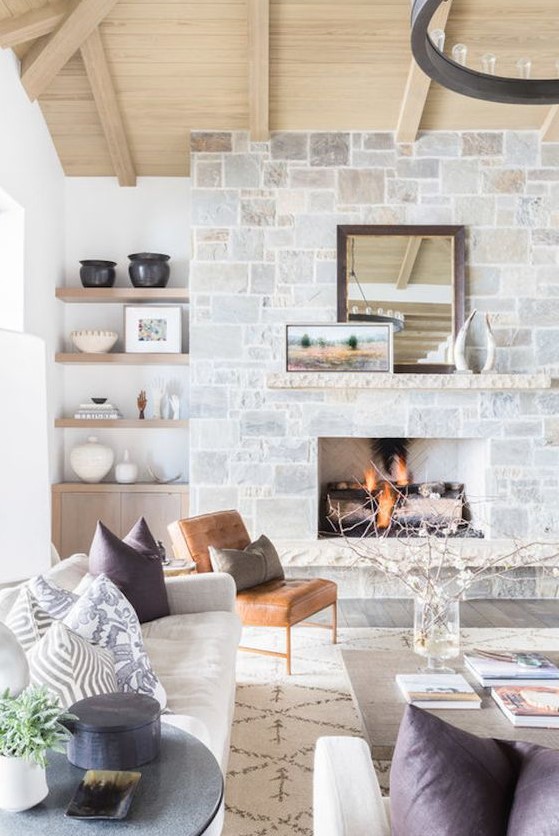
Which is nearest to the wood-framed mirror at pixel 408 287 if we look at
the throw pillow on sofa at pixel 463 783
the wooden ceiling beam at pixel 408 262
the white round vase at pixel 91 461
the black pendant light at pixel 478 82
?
the wooden ceiling beam at pixel 408 262

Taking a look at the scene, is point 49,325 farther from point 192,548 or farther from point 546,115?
point 546,115

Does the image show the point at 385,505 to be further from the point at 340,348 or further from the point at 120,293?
the point at 120,293

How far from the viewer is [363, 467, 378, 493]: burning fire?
5.92 metres

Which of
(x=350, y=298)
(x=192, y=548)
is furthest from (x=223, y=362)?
(x=192, y=548)

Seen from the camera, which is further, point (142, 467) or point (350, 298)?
point (142, 467)

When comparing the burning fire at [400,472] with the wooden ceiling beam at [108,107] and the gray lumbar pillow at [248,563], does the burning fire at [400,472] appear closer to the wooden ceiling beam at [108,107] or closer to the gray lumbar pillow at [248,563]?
the gray lumbar pillow at [248,563]

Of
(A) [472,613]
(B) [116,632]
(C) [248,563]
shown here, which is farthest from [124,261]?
(B) [116,632]

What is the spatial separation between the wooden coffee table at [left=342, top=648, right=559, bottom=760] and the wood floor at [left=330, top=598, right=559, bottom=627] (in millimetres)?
1847

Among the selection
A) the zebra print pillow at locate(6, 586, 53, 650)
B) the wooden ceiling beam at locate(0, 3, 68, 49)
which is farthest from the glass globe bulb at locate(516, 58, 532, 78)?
the wooden ceiling beam at locate(0, 3, 68, 49)

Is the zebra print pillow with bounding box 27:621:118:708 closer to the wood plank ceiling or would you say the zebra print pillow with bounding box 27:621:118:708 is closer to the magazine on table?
the magazine on table

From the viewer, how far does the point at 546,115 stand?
17.6 feet

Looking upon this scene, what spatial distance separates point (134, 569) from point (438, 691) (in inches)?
47.2

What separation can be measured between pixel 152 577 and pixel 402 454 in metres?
3.18

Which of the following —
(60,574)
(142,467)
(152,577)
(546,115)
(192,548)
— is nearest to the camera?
(60,574)
